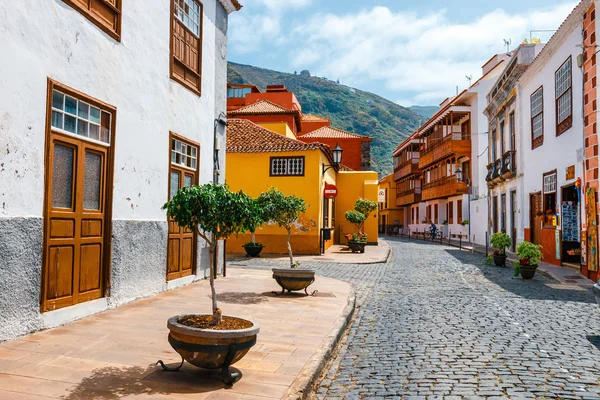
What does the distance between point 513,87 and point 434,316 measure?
16828 millimetres

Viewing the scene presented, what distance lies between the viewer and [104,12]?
7.11 meters

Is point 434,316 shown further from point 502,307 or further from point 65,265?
point 65,265

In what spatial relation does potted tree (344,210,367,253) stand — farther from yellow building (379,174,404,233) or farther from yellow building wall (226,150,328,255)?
yellow building (379,174,404,233)

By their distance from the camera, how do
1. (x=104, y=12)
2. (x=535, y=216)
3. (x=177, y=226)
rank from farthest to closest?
(x=535, y=216), (x=177, y=226), (x=104, y=12)

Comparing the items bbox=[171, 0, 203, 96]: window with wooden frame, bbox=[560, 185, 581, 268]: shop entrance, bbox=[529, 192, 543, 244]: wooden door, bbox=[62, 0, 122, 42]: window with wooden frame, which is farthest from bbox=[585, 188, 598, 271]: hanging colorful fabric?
bbox=[62, 0, 122, 42]: window with wooden frame

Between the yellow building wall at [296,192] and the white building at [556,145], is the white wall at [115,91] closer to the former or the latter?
the yellow building wall at [296,192]

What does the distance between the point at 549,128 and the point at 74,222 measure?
15.9m

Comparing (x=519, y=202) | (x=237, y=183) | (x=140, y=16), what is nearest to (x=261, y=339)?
(x=140, y=16)

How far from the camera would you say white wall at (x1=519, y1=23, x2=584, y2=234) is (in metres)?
14.0

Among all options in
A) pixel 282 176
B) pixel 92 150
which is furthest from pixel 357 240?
pixel 92 150

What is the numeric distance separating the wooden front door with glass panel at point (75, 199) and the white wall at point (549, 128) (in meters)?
12.8

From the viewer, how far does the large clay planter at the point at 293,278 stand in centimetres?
938

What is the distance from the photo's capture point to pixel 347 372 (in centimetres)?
505

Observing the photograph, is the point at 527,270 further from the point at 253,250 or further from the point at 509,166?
the point at 509,166
